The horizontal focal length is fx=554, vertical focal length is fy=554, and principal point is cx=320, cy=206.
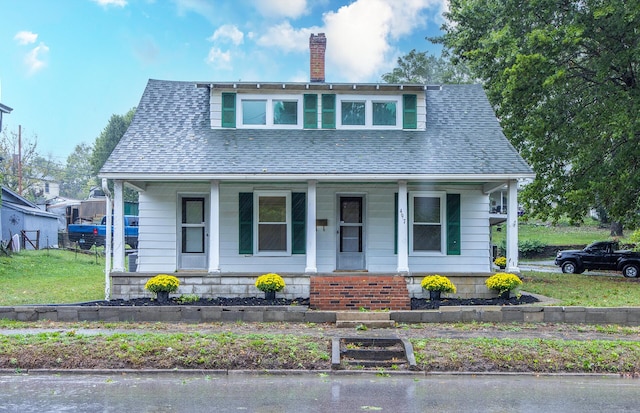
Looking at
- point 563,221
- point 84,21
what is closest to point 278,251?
point 84,21

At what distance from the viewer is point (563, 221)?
45.7 m

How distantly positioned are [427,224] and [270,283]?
478cm

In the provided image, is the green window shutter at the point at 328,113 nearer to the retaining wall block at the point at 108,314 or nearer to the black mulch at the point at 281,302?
the black mulch at the point at 281,302

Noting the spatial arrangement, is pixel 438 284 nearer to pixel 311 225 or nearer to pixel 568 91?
pixel 311 225

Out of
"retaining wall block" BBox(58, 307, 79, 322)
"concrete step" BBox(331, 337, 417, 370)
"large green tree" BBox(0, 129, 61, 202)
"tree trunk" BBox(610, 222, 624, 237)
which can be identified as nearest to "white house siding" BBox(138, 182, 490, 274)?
"retaining wall block" BBox(58, 307, 79, 322)

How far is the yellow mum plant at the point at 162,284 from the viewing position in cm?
1199

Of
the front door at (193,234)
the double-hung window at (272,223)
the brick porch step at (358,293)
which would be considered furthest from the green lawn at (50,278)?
the brick porch step at (358,293)

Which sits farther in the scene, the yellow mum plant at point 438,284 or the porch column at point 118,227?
the porch column at point 118,227

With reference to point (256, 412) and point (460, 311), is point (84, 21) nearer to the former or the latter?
point (460, 311)

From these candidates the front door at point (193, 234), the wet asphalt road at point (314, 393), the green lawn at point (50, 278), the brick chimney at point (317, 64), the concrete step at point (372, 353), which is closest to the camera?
the wet asphalt road at point (314, 393)

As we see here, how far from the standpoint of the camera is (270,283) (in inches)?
481

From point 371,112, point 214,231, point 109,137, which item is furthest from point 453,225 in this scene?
point 109,137

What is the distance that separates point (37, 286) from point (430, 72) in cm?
4570

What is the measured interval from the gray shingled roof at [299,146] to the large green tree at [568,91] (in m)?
3.66
